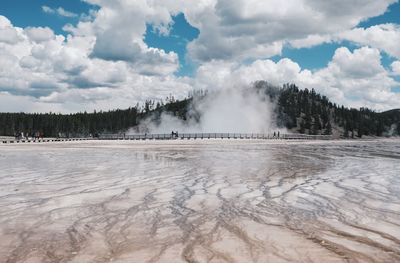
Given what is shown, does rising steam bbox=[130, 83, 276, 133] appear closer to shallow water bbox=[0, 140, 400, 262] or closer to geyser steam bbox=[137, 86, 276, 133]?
geyser steam bbox=[137, 86, 276, 133]

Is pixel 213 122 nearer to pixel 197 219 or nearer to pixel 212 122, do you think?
pixel 212 122

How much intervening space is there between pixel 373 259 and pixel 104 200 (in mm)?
7434

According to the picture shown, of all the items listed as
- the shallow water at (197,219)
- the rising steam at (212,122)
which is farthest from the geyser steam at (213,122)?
the shallow water at (197,219)

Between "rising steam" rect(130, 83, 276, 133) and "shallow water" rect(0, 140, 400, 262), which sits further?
"rising steam" rect(130, 83, 276, 133)

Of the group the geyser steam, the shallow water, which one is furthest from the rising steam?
the shallow water

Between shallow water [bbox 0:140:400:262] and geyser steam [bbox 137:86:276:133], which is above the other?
geyser steam [bbox 137:86:276:133]

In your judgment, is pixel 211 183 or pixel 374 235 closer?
pixel 374 235

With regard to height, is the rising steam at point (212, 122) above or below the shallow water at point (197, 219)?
Answer: above

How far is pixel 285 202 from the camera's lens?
1154cm

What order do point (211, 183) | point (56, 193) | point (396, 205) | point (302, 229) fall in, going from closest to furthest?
point (302, 229), point (396, 205), point (56, 193), point (211, 183)

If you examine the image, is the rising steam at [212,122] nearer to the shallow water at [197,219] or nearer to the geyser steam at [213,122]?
the geyser steam at [213,122]

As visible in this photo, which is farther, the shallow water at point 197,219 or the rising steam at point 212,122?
the rising steam at point 212,122

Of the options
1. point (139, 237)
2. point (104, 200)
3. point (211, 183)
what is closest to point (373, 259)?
point (139, 237)

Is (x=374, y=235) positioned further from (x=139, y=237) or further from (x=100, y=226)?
(x=100, y=226)
